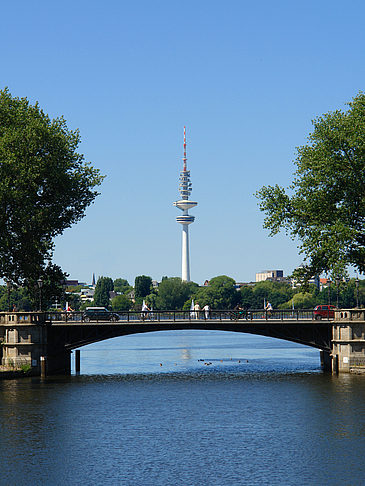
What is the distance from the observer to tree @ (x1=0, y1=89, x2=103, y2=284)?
7819 cm

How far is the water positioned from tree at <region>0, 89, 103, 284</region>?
14.1 metres

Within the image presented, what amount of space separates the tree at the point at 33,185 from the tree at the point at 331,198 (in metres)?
21.1

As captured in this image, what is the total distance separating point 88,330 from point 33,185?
16.3 meters

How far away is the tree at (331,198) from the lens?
75062mm

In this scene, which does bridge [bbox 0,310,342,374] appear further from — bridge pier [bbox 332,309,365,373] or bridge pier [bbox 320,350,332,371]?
bridge pier [bbox 332,309,365,373]

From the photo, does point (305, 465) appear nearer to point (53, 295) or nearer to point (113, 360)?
point (53, 295)

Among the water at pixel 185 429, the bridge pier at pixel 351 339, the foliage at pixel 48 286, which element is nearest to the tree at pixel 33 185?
the foliage at pixel 48 286

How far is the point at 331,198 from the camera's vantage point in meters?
77.4

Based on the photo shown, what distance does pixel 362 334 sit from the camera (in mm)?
73625

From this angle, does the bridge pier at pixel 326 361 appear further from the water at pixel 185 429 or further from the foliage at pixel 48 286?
the foliage at pixel 48 286

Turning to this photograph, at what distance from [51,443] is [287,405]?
66.2 ft

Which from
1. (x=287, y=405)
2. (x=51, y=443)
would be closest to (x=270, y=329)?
(x=287, y=405)

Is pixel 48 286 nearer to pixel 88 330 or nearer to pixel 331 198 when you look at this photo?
pixel 88 330

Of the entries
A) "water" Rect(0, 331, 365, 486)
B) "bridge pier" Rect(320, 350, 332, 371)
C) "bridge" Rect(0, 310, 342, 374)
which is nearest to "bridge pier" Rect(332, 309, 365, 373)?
"bridge" Rect(0, 310, 342, 374)
